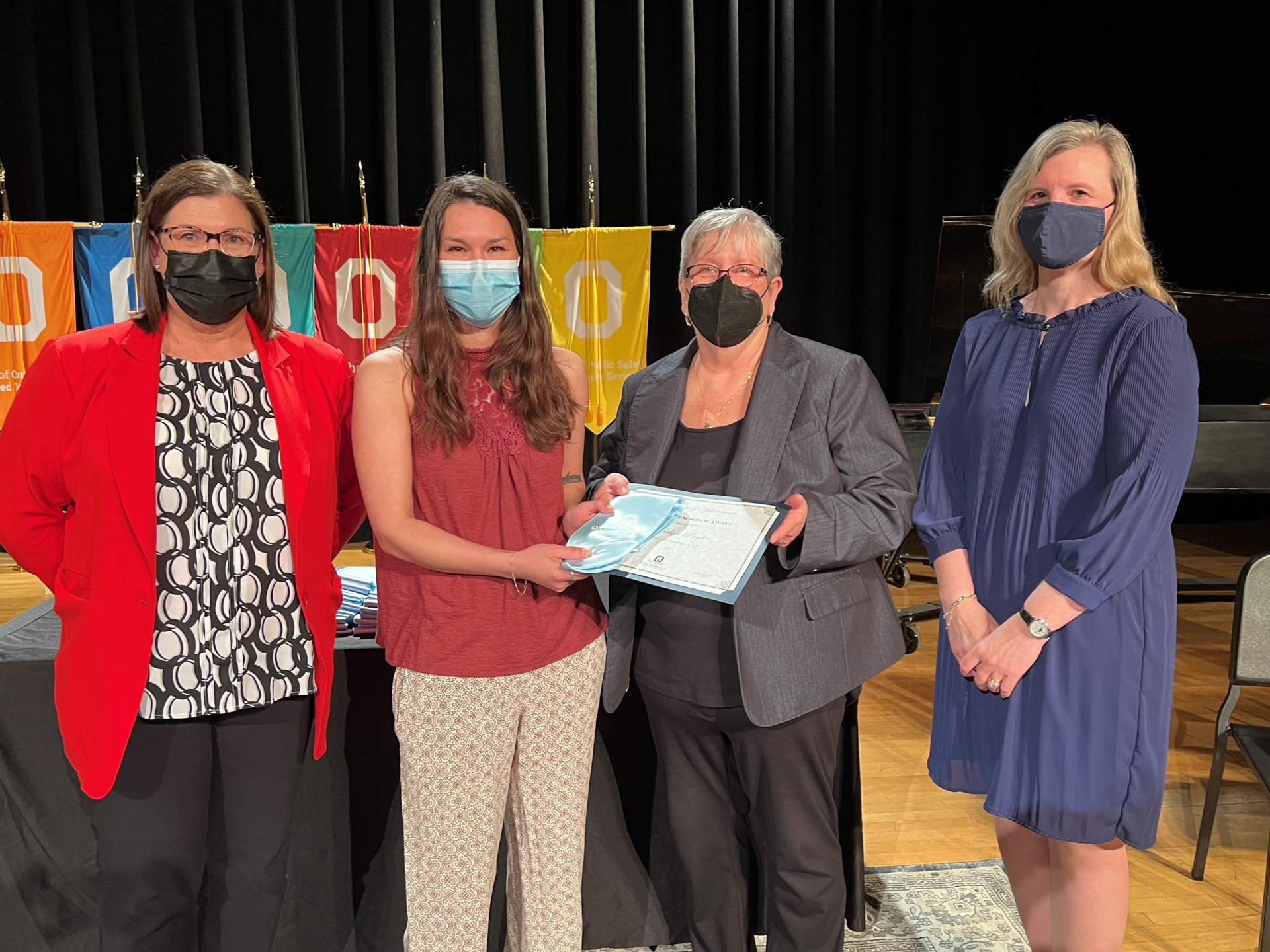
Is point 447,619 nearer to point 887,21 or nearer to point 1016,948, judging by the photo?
point 1016,948

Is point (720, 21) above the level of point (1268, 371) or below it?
above

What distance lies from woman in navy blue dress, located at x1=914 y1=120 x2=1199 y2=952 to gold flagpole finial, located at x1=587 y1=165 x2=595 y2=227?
555cm

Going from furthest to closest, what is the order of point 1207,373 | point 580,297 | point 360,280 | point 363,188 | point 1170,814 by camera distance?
point 580,297 → point 363,188 → point 360,280 → point 1207,373 → point 1170,814

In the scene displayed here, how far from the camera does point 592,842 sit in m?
2.20

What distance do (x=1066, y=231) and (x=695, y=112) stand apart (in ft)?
20.1

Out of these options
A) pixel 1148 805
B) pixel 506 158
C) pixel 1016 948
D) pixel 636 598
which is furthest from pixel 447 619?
pixel 506 158

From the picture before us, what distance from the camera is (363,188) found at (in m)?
6.79

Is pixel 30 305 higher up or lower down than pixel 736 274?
higher up

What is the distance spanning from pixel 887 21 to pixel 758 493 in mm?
6918

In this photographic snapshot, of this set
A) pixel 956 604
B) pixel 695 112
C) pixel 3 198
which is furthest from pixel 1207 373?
pixel 3 198

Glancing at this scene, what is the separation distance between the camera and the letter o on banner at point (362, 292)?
6.63 metres

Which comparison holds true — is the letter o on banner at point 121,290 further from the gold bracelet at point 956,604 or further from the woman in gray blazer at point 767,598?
the gold bracelet at point 956,604

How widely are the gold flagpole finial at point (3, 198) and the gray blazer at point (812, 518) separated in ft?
20.6

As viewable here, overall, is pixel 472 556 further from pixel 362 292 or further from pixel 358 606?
pixel 362 292
